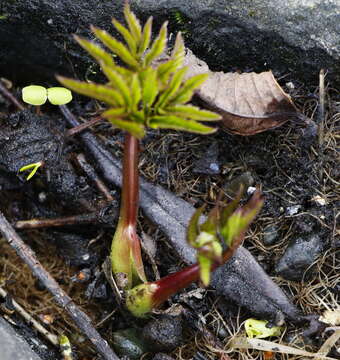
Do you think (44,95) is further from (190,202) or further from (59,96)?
(190,202)

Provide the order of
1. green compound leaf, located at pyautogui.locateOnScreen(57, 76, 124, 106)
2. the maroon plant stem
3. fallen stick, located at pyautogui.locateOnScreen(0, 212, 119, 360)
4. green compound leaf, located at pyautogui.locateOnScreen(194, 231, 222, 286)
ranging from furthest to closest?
fallen stick, located at pyautogui.locateOnScreen(0, 212, 119, 360), the maroon plant stem, green compound leaf, located at pyautogui.locateOnScreen(194, 231, 222, 286), green compound leaf, located at pyautogui.locateOnScreen(57, 76, 124, 106)

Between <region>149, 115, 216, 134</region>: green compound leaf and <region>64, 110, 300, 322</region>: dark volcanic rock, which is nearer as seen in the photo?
<region>149, 115, 216, 134</region>: green compound leaf

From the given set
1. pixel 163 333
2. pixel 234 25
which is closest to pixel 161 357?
pixel 163 333

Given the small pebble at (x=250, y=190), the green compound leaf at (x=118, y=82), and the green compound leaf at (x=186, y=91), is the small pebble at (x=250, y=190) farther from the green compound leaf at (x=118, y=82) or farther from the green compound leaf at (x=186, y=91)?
the green compound leaf at (x=118, y=82)

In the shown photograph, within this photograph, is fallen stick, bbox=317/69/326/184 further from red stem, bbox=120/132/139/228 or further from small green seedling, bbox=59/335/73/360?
small green seedling, bbox=59/335/73/360

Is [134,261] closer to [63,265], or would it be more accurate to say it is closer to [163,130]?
[63,265]

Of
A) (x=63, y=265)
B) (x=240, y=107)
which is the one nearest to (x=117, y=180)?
(x=63, y=265)

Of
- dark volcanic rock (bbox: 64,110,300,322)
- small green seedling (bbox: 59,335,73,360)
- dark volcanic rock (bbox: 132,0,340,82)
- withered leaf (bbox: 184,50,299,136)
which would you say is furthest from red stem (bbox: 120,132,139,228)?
dark volcanic rock (bbox: 132,0,340,82)
